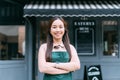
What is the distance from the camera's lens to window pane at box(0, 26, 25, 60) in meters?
6.84

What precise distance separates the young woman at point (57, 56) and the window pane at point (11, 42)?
403 cm

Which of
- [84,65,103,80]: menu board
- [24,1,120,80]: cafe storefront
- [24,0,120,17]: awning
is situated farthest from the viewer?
[24,1,120,80]: cafe storefront

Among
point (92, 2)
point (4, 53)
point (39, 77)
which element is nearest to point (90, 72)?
point (39, 77)

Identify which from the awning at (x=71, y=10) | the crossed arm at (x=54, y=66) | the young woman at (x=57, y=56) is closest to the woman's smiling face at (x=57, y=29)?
the young woman at (x=57, y=56)

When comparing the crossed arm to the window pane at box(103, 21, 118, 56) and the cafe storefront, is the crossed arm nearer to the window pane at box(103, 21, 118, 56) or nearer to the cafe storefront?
the cafe storefront

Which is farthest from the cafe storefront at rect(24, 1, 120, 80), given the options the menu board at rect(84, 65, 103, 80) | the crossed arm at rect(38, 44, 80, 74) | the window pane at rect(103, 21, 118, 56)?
the crossed arm at rect(38, 44, 80, 74)

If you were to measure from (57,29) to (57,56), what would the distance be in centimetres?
30

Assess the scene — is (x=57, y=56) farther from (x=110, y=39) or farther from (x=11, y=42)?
(x=110, y=39)

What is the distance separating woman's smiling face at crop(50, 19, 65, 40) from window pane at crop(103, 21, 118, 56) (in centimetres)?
415

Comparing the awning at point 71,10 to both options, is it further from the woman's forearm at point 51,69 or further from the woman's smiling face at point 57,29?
the woman's forearm at point 51,69

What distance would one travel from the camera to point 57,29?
2910 mm

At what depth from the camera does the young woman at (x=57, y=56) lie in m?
2.80

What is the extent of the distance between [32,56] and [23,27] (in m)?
0.80

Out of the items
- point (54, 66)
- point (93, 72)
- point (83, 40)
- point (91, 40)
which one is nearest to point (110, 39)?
point (91, 40)
